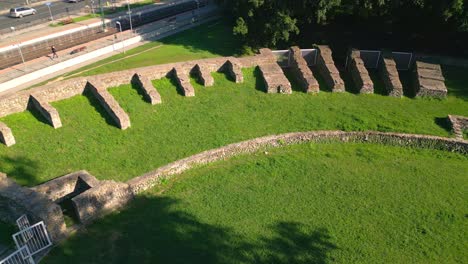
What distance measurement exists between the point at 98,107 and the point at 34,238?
8672 millimetres

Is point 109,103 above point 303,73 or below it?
above

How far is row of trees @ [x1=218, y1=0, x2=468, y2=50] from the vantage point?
1026 inches

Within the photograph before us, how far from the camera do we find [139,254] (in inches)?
510

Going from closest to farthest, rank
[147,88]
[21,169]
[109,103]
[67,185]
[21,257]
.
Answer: [21,257], [67,185], [21,169], [109,103], [147,88]

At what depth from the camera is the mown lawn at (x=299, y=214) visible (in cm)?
1322

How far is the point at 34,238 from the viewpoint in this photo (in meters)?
12.5

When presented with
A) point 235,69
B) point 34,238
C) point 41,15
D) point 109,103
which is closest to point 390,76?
point 235,69

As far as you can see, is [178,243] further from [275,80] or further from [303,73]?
[303,73]

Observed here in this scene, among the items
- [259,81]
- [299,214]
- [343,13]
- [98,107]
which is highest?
[343,13]

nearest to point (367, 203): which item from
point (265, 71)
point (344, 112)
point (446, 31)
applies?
point (344, 112)

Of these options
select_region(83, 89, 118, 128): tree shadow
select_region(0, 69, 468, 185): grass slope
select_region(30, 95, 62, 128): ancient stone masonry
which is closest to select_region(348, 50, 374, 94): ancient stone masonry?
select_region(0, 69, 468, 185): grass slope

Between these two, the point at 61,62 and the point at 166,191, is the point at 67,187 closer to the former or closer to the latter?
the point at 166,191

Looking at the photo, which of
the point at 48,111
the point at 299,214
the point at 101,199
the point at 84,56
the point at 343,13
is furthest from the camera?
the point at 343,13

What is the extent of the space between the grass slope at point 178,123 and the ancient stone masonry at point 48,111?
0.29 metres
